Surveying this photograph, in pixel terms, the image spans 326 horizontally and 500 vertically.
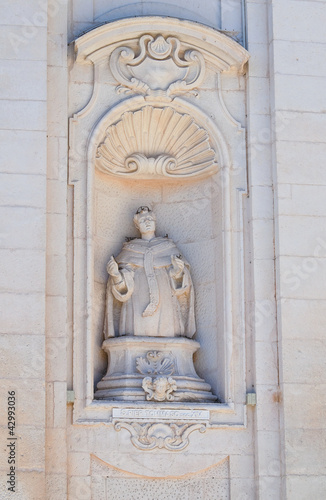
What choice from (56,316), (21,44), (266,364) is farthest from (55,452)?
(21,44)

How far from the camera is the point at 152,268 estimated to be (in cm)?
1426

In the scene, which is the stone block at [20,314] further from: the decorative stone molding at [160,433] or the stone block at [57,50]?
the stone block at [57,50]

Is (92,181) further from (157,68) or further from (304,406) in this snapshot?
(304,406)

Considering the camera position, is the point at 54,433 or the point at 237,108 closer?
the point at 54,433

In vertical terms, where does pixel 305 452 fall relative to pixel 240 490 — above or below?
above

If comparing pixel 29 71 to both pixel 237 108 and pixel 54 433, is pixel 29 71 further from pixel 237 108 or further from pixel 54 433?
pixel 54 433

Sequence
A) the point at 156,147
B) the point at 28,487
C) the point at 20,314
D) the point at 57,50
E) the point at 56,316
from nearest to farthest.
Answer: the point at 28,487
the point at 20,314
the point at 56,316
the point at 57,50
the point at 156,147

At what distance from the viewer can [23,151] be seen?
1353 cm

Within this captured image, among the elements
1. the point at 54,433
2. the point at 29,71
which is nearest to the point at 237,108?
the point at 29,71

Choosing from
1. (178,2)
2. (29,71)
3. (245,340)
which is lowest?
(245,340)

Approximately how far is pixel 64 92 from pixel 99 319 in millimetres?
2450

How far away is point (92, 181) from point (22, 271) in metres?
1.42

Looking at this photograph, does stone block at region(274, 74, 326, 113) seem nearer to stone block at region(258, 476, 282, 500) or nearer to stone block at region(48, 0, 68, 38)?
stone block at region(48, 0, 68, 38)

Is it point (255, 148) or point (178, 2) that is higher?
point (178, 2)
